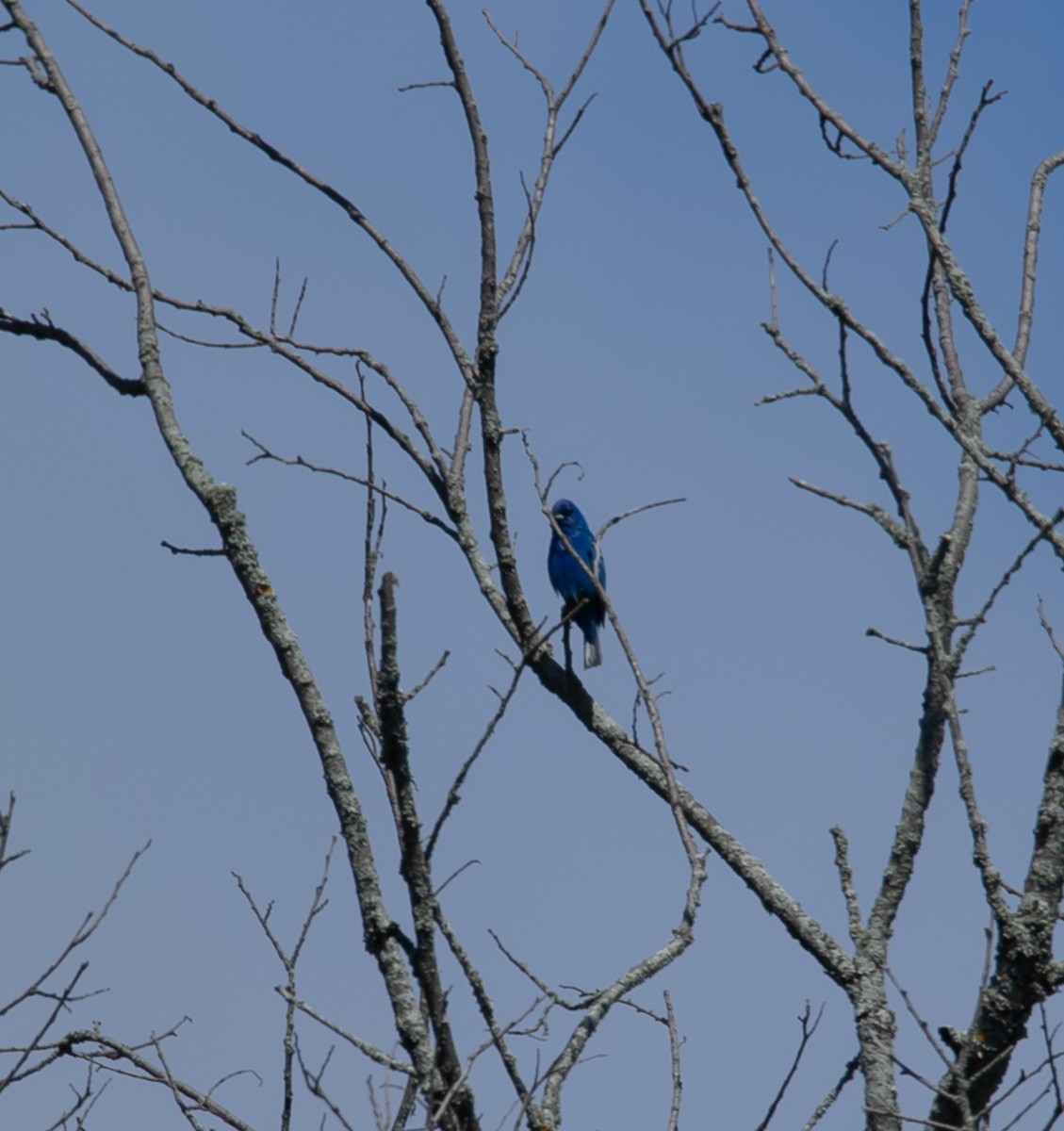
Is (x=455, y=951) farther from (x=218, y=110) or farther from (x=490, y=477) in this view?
(x=218, y=110)

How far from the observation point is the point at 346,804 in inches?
113

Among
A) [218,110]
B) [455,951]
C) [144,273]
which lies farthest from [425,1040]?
[218,110]

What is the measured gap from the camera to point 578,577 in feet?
29.4

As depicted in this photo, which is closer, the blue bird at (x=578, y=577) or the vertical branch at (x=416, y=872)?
the vertical branch at (x=416, y=872)

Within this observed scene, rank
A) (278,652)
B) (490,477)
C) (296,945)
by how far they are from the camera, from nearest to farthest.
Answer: (278,652) → (296,945) → (490,477)

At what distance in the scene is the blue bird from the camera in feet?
26.8

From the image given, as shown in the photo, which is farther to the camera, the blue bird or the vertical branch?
the blue bird

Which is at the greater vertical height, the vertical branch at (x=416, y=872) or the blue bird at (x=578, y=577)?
the blue bird at (x=578, y=577)

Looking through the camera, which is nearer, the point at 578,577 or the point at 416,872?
the point at 416,872

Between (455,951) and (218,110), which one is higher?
Result: (218,110)

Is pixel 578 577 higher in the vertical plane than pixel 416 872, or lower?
higher

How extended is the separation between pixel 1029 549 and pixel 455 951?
5.54 feet

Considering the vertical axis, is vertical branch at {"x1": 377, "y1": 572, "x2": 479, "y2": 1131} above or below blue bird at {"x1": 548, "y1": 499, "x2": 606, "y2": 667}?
below

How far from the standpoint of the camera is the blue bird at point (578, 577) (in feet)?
26.8
